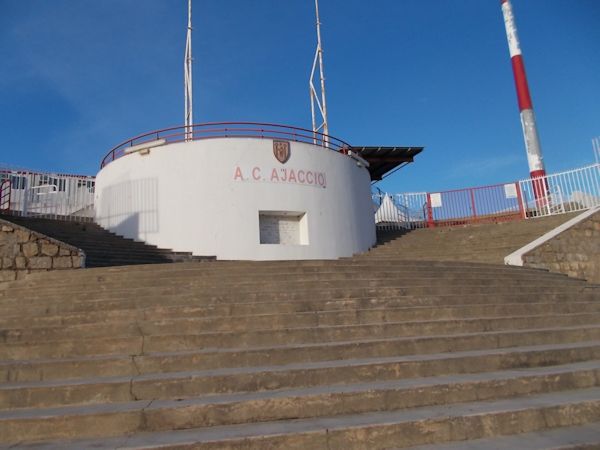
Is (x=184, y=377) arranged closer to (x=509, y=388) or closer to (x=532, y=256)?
(x=509, y=388)

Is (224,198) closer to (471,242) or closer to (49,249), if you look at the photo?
(49,249)

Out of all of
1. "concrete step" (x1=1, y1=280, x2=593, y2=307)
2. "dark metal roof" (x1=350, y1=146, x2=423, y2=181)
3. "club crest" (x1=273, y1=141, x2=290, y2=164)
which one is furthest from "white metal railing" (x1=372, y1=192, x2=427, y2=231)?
"concrete step" (x1=1, y1=280, x2=593, y2=307)

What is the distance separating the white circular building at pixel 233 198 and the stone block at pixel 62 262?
409 centimetres

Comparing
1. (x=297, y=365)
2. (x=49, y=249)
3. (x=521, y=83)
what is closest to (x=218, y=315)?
(x=297, y=365)

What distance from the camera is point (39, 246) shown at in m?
9.37

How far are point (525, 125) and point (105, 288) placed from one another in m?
27.2

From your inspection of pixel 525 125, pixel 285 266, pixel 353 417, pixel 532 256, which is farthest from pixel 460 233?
pixel 525 125

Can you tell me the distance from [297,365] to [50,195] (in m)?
16.1

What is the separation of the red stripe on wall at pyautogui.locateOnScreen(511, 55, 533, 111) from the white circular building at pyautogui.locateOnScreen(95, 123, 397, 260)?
18.2 metres

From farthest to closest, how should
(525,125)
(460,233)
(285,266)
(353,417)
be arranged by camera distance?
(525,125), (460,233), (285,266), (353,417)

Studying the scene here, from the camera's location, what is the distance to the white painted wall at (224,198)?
44.2 ft

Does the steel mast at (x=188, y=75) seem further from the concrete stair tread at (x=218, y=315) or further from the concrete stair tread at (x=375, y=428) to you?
the concrete stair tread at (x=375, y=428)

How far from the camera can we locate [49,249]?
944 cm

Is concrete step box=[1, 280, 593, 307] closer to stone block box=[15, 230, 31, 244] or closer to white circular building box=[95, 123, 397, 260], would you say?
stone block box=[15, 230, 31, 244]
